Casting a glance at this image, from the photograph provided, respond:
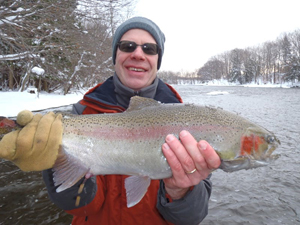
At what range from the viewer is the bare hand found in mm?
1726

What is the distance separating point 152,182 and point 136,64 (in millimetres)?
1311

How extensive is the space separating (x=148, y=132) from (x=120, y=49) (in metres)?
1.10

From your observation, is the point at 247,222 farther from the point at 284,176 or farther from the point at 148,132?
the point at 148,132

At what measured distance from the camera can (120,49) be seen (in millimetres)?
2445

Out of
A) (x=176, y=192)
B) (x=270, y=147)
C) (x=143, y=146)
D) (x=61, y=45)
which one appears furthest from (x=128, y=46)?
(x=61, y=45)

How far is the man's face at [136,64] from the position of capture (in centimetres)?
240

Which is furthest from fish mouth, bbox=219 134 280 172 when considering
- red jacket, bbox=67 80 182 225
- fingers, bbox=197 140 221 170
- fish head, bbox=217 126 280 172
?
red jacket, bbox=67 80 182 225

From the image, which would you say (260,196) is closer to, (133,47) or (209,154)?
(209,154)

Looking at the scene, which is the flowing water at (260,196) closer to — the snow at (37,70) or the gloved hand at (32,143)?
the gloved hand at (32,143)

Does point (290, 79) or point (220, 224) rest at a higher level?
point (290, 79)

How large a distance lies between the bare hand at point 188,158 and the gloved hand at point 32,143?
93 centimetres

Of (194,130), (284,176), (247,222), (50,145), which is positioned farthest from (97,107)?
(284,176)

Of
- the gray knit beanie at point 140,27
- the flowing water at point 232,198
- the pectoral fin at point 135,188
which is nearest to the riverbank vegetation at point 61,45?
the flowing water at point 232,198

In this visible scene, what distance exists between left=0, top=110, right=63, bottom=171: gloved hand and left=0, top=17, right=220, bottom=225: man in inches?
1.0
